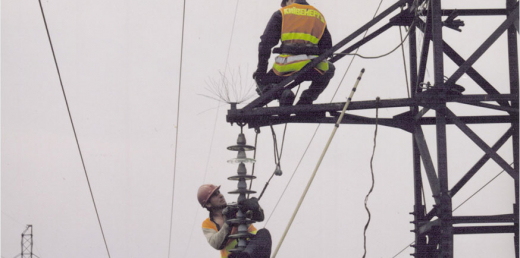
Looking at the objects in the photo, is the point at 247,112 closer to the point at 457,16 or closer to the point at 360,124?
the point at 360,124

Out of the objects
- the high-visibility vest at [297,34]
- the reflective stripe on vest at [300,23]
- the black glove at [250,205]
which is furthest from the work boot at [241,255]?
the reflective stripe on vest at [300,23]

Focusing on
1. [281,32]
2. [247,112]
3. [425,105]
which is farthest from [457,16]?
[247,112]

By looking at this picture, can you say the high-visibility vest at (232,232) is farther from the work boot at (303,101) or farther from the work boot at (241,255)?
the work boot at (303,101)

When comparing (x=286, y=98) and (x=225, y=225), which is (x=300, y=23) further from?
(x=225, y=225)

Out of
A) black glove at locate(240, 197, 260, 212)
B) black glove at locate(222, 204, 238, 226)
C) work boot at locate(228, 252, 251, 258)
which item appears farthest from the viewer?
black glove at locate(222, 204, 238, 226)

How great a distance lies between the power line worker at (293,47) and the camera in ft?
32.3

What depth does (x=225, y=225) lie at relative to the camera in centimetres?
964

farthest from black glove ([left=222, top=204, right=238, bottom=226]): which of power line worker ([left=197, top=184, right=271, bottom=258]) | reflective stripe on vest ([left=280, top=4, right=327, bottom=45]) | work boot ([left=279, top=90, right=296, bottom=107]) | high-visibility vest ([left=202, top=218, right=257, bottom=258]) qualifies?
reflective stripe on vest ([left=280, top=4, right=327, bottom=45])

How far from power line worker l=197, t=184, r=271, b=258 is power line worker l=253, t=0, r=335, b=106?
1.37 m

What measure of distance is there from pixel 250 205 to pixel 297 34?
2137 millimetres

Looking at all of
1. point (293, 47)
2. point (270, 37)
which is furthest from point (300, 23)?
point (270, 37)

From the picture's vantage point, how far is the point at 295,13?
9.85 m

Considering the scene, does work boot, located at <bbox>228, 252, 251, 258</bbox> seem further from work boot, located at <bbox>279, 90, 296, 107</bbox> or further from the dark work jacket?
the dark work jacket

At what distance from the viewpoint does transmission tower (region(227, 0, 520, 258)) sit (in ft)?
30.6
